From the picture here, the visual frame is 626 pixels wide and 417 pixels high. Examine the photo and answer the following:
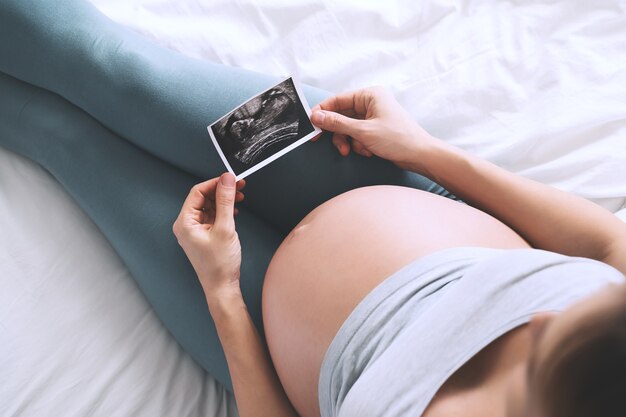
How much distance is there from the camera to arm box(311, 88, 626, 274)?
0.87 meters

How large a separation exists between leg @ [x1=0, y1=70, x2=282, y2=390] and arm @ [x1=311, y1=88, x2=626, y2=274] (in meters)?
0.29

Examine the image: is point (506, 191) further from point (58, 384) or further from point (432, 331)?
point (58, 384)

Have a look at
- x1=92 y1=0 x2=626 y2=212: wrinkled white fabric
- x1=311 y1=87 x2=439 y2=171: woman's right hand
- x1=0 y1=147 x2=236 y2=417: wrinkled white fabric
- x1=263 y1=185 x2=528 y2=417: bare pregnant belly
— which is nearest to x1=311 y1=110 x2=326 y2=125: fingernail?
x1=311 y1=87 x2=439 y2=171: woman's right hand

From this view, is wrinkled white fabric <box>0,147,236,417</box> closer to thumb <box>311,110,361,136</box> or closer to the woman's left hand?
the woman's left hand

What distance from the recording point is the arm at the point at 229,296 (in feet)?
2.88

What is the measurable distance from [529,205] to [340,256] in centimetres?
37

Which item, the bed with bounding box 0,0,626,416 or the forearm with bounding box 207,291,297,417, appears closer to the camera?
the forearm with bounding box 207,291,297,417

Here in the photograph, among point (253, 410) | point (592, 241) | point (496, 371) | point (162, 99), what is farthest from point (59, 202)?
point (592, 241)

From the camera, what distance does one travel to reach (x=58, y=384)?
99 centimetres

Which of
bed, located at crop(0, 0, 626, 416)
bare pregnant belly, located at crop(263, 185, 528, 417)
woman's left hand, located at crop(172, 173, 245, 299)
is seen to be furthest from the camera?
bed, located at crop(0, 0, 626, 416)

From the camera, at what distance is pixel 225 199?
0.94 metres

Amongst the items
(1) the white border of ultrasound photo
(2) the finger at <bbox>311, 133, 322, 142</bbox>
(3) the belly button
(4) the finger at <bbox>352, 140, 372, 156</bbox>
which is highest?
(1) the white border of ultrasound photo

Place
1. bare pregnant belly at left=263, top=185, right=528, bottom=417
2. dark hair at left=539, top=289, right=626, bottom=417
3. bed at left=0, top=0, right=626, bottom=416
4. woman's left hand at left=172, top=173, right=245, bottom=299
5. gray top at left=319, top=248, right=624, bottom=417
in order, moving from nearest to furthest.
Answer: dark hair at left=539, top=289, right=626, bottom=417
gray top at left=319, top=248, right=624, bottom=417
bare pregnant belly at left=263, top=185, right=528, bottom=417
woman's left hand at left=172, top=173, right=245, bottom=299
bed at left=0, top=0, right=626, bottom=416

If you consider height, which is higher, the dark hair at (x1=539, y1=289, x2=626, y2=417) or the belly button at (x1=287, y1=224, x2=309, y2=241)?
the belly button at (x1=287, y1=224, x2=309, y2=241)
